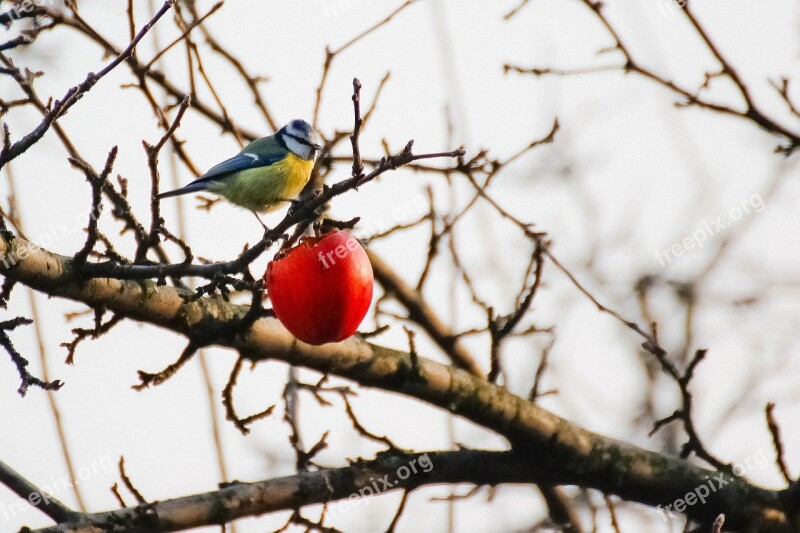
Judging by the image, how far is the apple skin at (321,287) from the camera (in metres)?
2.62

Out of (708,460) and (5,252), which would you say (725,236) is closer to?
(708,460)

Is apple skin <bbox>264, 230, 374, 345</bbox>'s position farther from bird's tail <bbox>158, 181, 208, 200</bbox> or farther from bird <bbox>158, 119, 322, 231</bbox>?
bird <bbox>158, 119, 322, 231</bbox>

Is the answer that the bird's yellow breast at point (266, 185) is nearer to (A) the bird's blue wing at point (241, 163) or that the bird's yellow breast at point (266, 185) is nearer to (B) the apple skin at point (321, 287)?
(A) the bird's blue wing at point (241, 163)

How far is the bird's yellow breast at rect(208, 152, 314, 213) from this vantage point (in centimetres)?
430

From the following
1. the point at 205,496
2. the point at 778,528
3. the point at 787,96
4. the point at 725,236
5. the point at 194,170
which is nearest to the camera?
the point at 205,496

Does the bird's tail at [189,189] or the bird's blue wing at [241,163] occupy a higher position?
the bird's blue wing at [241,163]

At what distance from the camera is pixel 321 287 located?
2.65m

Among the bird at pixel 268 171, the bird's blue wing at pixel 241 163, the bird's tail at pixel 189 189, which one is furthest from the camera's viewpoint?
the bird at pixel 268 171

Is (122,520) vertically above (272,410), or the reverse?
(272,410)

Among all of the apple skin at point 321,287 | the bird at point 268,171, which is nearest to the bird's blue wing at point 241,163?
the bird at point 268,171

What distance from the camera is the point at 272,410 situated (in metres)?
3.11

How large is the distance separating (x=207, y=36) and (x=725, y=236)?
3791mm

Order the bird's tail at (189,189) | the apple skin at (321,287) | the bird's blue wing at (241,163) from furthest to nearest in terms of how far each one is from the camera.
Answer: the bird's blue wing at (241,163) < the bird's tail at (189,189) < the apple skin at (321,287)

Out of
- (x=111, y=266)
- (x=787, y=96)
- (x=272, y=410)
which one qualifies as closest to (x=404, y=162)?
(x=111, y=266)
